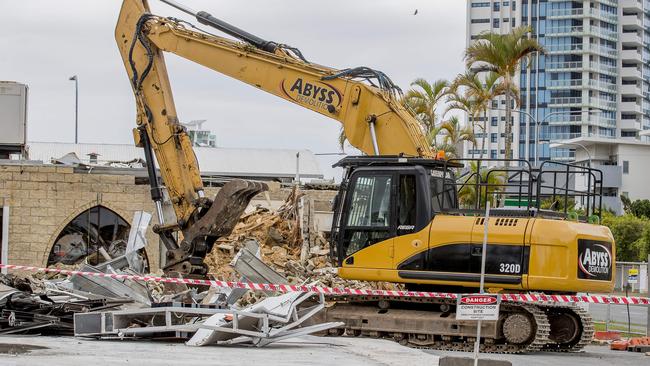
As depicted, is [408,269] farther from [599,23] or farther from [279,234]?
[599,23]

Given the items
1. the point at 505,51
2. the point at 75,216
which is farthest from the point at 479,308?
the point at 505,51

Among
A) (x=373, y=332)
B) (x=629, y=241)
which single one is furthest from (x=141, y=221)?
(x=629, y=241)

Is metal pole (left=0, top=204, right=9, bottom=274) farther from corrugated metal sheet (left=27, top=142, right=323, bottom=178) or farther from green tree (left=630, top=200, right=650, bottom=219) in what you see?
green tree (left=630, top=200, right=650, bottom=219)

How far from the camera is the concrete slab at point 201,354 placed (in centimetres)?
1370

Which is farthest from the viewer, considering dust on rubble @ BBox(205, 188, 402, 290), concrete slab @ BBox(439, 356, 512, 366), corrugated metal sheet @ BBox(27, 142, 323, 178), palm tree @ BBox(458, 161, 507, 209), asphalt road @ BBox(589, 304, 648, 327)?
corrugated metal sheet @ BBox(27, 142, 323, 178)

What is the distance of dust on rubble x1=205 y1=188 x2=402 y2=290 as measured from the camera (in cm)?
2988

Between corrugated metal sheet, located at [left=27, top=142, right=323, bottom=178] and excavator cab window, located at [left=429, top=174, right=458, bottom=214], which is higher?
corrugated metal sheet, located at [left=27, top=142, right=323, bottom=178]

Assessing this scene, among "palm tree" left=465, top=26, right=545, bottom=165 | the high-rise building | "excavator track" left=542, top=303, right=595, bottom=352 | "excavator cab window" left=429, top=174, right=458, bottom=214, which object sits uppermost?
the high-rise building

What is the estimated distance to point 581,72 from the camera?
400 ft

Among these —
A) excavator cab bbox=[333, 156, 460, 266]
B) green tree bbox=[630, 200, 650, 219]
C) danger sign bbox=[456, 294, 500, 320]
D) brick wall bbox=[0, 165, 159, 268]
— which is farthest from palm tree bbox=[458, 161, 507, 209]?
green tree bbox=[630, 200, 650, 219]

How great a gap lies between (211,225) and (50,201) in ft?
45.8

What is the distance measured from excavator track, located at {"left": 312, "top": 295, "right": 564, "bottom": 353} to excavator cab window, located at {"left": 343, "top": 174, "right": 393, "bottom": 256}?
105 centimetres

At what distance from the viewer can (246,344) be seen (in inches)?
671

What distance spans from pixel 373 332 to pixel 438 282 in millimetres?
1517
